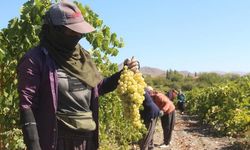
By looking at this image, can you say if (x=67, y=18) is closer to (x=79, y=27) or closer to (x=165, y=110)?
(x=79, y=27)

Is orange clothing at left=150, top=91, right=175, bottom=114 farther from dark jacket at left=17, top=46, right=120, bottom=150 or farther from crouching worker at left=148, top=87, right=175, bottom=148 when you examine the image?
dark jacket at left=17, top=46, right=120, bottom=150

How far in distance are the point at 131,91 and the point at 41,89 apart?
0.75 meters

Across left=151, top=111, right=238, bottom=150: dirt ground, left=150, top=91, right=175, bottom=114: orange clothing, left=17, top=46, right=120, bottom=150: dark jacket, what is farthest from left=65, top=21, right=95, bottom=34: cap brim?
left=151, top=111, right=238, bottom=150: dirt ground

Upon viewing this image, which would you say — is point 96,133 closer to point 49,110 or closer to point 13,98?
point 49,110

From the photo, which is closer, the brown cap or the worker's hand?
the brown cap

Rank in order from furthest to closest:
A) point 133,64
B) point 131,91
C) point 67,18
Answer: point 133,64, point 131,91, point 67,18

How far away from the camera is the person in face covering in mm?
3521

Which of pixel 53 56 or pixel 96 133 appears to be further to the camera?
pixel 96 133

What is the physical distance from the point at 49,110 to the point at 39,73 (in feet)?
0.87

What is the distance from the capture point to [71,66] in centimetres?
369

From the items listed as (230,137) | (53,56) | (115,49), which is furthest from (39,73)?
(230,137)

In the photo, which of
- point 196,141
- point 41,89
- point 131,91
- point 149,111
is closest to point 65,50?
point 41,89

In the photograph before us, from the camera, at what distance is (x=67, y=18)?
141 inches

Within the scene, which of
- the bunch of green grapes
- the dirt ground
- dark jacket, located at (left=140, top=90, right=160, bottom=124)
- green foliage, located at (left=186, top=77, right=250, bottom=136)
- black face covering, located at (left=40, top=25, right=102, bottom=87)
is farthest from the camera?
green foliage, located at (left=186, top=77, right=250, bottom=136)
